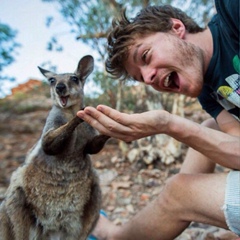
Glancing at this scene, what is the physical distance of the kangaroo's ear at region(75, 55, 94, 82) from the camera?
1.97m

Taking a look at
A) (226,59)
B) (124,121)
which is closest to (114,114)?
(124,121)

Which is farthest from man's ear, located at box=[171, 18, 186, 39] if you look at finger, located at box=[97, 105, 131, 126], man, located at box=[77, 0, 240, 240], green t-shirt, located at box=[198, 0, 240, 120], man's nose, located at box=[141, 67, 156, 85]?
finger, located at box=[97, 105, 131, 126]

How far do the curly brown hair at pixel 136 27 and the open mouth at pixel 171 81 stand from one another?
0.89ft

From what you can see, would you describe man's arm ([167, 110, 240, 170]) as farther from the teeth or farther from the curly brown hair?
the curly brown hair

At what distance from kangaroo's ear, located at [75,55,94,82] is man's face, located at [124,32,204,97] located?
24cm

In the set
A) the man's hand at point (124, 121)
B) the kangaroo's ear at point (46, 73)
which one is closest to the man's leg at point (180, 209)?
the man's hand at point (124, 121)

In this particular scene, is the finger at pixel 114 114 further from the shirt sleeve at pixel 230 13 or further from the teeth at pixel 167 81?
the shirt sleeve at pixel 230 13

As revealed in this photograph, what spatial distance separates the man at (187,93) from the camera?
1570 millimetres

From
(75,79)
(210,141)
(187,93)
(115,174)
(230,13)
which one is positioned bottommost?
(115,174)

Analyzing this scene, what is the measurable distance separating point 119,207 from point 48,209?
1.29 meters

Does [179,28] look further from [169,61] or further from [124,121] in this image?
[124,121]

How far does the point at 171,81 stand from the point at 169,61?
169 millimetres

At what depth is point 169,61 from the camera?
1.78 m

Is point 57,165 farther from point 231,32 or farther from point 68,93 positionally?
point 231,32
